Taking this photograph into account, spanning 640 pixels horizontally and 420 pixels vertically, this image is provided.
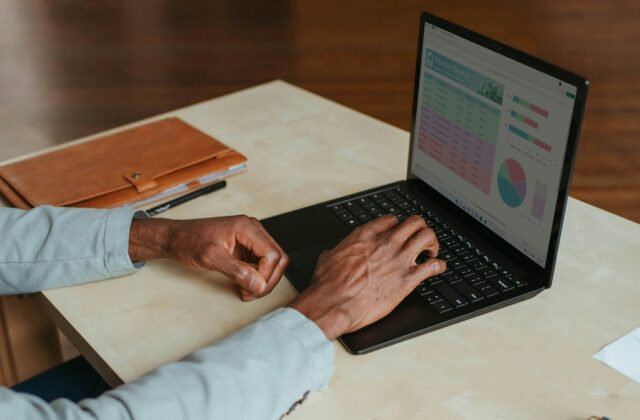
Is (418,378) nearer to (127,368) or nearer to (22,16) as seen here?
(127,368)

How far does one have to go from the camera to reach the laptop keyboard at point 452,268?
108cm

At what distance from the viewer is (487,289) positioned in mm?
1093

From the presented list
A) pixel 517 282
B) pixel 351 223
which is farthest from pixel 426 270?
pixel 351 223

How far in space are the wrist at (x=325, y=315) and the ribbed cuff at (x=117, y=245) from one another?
304 millimetres

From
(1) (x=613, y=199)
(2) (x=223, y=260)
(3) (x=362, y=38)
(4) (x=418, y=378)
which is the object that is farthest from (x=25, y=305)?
(3) (x=362, y=38)

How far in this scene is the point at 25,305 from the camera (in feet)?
5.11

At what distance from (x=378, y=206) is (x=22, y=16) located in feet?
15.0

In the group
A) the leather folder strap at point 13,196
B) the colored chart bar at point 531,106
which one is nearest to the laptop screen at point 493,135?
the colored chart bar at point 531,106

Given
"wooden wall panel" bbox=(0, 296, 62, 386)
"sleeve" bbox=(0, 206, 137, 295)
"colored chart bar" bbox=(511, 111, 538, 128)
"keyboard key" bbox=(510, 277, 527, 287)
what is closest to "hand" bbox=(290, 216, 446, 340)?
"keyboard key" bbox=(510, 277, 527, 287)

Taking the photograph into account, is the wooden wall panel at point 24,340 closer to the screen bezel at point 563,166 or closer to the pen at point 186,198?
the pen at point 186,198

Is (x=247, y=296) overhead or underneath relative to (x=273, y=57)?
overhead

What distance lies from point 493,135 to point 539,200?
13 centimetres

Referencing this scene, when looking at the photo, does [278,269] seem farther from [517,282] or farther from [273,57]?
[273,57]

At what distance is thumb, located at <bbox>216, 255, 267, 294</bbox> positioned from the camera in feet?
3.60
